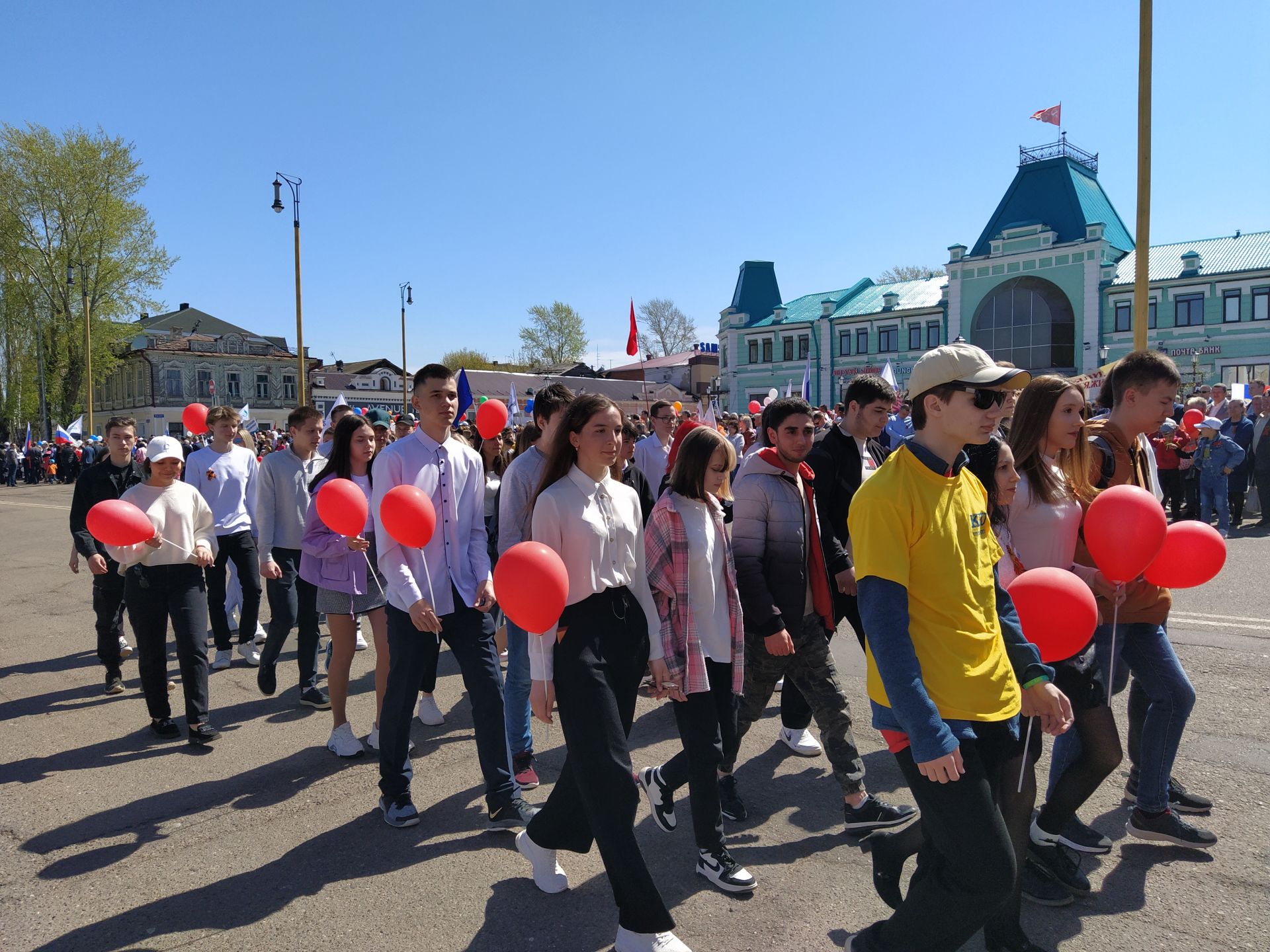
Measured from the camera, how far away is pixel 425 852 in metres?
3.79

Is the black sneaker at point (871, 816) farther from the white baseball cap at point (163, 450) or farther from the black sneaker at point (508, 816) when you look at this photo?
the white baseball cap at point (163, 450)

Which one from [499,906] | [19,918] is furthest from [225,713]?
[499,906]

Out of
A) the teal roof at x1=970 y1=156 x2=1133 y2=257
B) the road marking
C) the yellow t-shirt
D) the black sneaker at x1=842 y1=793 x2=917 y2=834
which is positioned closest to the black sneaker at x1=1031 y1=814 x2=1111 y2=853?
the black sneaker at x1=842 y1=793 x2=917 y2=834

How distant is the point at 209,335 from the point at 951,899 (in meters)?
73.9

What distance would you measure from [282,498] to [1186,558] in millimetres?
5882

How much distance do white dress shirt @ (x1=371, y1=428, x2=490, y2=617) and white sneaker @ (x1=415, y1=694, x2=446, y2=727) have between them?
6.11 feet

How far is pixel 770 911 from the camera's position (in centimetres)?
322

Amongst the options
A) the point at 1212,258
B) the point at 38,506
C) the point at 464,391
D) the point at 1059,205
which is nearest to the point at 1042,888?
the point at 464,391

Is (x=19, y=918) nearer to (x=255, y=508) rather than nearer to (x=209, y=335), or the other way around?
(x=255, y=508)

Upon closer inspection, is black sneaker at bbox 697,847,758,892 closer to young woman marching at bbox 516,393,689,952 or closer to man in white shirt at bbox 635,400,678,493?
young woman marching at bbox 516,393,689,952

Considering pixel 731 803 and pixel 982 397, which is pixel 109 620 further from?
pixel 982 397

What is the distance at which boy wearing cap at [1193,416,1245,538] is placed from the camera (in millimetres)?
12141

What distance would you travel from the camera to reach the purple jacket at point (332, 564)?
5.25 m

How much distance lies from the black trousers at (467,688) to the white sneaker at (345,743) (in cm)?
100
